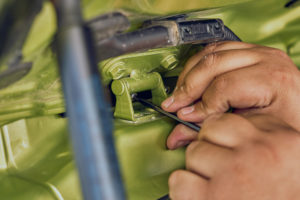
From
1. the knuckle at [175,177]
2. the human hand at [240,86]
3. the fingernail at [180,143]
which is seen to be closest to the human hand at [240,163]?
the knuckle at [175,177]

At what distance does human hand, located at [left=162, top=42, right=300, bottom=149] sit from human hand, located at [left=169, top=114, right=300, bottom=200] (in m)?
0.10

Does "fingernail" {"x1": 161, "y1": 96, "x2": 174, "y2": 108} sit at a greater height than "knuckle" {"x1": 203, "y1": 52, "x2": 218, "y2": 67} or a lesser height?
lesser

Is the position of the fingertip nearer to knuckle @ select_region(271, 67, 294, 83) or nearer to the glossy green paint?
the glossy green paint

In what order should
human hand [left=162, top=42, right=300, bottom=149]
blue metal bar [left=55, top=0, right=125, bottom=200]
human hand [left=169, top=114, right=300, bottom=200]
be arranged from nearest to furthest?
blue metal bar [left=55, top=0, right=125, bottom=200] → human hand [left=169, top=114, right=300, bottom=200] → human hand [left=162, top=42, right=300, bottom=149]

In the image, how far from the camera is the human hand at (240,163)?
1.42 ft

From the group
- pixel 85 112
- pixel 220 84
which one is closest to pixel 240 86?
pixel 220 84

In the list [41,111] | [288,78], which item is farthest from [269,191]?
[41,111]

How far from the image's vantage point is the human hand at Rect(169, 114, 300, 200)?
1.42ft

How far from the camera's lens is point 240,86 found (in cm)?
57

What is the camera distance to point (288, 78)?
605 mm

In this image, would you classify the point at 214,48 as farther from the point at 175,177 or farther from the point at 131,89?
the point at 175,177

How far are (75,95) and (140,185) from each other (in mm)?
438

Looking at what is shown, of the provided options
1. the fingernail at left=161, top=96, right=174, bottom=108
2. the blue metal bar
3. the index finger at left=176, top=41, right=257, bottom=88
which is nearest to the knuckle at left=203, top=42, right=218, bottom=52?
the index finger at left=176, top=41, right=257, bottom=88

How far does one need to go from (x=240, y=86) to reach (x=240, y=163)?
18 cm
